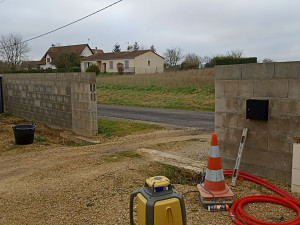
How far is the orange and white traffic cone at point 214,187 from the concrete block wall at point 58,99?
5.88 metres

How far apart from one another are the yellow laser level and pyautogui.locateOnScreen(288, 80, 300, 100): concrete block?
2.98 meters

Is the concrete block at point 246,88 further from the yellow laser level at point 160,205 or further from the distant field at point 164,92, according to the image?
the distant field at point 164,92

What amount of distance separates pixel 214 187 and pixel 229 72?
2276mm

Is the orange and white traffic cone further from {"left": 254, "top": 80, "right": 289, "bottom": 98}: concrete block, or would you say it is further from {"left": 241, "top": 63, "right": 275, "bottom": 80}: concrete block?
{"left": 241, "top": 63, "right": 275, "bottom": 80}: concrete block

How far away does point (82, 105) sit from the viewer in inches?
387

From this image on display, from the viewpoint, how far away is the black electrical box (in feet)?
16.4

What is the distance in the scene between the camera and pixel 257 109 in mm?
5102

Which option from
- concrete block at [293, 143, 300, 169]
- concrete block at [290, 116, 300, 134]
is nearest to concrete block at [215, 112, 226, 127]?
concrete block at [290, 116, 300, 134]

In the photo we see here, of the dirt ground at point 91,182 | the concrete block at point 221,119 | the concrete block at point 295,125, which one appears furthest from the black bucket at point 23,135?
the concrete block at point 295,125

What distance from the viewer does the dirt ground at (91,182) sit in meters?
4.12

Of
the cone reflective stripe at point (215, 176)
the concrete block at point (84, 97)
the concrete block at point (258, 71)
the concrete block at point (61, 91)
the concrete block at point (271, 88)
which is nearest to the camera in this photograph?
the cone reflective stripe at point (215, 176)

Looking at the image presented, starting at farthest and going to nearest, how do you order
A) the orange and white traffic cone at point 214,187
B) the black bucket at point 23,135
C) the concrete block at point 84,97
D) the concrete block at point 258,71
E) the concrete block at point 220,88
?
1. the concrete block at point 84,97
2. the black bucket at point 23,135
3. the concrete block at point 220,88
4. the concrete block at point 258,71
5. the orange and white traffic cone at point 214,187

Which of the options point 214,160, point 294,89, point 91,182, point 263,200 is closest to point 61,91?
point 91,182

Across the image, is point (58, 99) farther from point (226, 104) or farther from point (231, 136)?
point (231, 136)
